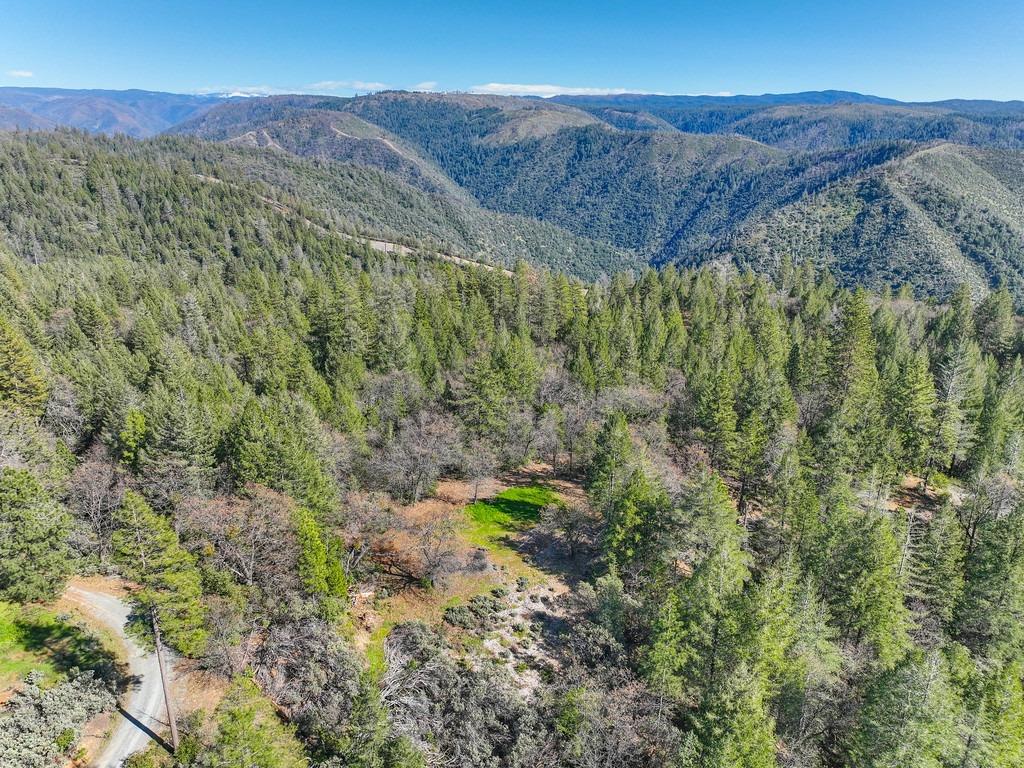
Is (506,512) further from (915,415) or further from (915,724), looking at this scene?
(915,415)

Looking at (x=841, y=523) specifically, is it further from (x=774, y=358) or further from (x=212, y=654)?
(x=212, y=654)

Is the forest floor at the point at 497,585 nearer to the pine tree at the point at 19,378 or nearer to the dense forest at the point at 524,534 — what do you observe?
the dense forest at the point at 524,534

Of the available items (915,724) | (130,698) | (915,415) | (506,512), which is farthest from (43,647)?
(915,415)

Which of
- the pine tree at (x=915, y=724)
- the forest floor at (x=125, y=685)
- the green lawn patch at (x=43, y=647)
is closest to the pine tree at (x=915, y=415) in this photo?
the pine tree at (x=915, y=724)

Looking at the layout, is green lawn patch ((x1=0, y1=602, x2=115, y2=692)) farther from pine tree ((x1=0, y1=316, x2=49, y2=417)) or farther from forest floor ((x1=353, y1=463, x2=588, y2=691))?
pine tree ((x1=0, y1=316, x2=49, y2=417))

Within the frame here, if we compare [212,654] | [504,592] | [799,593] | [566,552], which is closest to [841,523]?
[799,593]
